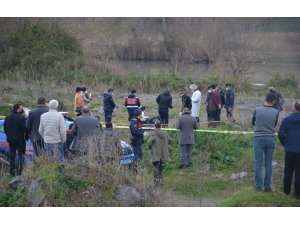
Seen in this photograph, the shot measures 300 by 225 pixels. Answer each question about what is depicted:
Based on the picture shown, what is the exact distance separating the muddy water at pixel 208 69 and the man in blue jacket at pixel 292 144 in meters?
20.7

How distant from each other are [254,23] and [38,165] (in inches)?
1099

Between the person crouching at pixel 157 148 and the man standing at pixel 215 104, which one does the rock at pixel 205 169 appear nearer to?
the person crouching at pixel 157 148

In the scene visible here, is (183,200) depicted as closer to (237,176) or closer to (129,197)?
(129,197)

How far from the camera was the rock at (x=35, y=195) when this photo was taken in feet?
28.3

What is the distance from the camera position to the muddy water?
3273 centimetres

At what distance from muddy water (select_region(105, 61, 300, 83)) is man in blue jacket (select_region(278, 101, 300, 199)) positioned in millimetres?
20679

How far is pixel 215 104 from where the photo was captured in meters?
17.1

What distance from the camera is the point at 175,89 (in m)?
28.5

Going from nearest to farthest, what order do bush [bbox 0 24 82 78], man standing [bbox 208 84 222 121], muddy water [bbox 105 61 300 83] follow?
man standing [bbox 208 84 222 121] → bush [bbox 0 24 82 78] → muddy water [bbox 105 61 300 83]

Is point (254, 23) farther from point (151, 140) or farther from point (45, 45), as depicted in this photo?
point (151, 140)

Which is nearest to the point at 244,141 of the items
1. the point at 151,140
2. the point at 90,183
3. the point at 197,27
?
Result: the point at 151,140

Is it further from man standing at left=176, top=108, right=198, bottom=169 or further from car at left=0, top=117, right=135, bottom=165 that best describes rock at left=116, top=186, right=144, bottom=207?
man standing at left=176, top=108, right=198, bottom=169

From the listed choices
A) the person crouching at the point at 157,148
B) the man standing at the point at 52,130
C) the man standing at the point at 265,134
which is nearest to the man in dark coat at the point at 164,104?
the person crouching at the point at 157,148

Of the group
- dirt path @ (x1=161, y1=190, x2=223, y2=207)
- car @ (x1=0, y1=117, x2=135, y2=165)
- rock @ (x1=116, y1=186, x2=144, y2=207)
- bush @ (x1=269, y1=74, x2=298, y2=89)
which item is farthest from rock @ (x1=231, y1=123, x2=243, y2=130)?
bush @ (x1=269, y1=74, x2=298, y2=89)
